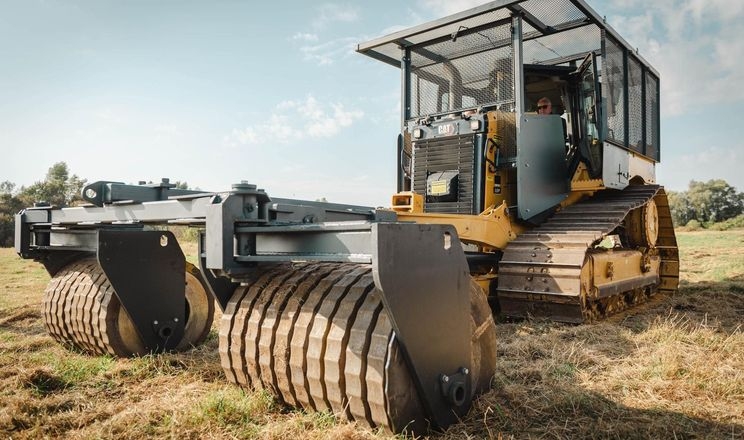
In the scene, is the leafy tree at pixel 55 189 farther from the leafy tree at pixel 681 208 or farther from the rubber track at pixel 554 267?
the leafy tree at pixel 681 208

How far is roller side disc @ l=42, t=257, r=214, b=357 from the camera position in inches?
155

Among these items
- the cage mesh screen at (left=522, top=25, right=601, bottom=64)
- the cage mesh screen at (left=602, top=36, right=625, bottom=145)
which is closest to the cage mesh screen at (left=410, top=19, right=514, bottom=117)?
the cage mesh screen at (left=522, top=25, right=601, bottom=64)

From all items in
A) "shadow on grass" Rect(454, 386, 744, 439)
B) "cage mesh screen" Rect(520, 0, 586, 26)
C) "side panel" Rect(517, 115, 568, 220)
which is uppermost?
"cage mesh screen" Rect(520, 0, 586, 26)

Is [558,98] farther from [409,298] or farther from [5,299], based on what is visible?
[5,299]

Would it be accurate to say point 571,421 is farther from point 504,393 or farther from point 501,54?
point 501,54

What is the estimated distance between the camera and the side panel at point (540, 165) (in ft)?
19.9

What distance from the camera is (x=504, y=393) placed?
10.2 ft

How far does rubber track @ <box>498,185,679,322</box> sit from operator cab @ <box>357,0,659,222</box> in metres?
0.44

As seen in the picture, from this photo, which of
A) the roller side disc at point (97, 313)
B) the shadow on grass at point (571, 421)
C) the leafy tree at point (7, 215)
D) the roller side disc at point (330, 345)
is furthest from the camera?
the leafy tree at point (7, 215)

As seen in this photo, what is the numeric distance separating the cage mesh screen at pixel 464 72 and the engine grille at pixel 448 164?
1.69 ft

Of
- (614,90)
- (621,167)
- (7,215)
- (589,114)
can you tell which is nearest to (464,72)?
(589,114)

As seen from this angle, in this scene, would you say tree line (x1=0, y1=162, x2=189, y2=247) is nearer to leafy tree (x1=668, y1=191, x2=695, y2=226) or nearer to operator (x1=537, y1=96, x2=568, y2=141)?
operator (x1=537, y1=96, x2=568, y2=141)

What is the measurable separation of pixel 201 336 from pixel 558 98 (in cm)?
552

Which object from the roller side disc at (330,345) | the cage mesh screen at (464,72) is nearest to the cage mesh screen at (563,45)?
the cage mesh screen at (464,72)
